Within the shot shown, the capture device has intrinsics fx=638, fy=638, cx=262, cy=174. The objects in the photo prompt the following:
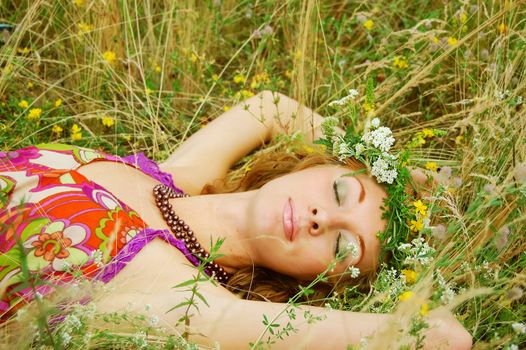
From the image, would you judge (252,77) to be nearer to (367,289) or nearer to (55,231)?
(367,289)

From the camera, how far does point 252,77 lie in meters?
3.79

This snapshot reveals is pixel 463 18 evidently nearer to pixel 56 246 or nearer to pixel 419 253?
pixel 419 253

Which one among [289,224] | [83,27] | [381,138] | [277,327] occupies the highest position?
[83,27]

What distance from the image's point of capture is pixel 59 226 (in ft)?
7.36

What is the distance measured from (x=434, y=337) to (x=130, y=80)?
2.04 metres

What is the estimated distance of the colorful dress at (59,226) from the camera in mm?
2162

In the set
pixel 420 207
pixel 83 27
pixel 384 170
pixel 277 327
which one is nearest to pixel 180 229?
pixel 277 327

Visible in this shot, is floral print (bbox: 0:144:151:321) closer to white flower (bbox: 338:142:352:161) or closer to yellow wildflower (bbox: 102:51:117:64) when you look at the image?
white flower (bbox: 338:142:352:161)

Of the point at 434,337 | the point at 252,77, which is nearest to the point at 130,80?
the point at 252,77

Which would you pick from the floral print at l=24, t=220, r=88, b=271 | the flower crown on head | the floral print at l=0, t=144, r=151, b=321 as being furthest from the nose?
the floral print at l=24, t=220, r=88, b=271

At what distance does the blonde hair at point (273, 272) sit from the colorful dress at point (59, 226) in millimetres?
334

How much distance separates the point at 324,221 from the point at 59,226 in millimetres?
1006

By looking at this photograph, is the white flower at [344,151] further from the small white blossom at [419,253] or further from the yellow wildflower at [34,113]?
the yellow wildflower at [34,113]

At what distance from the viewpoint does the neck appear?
108 inches
